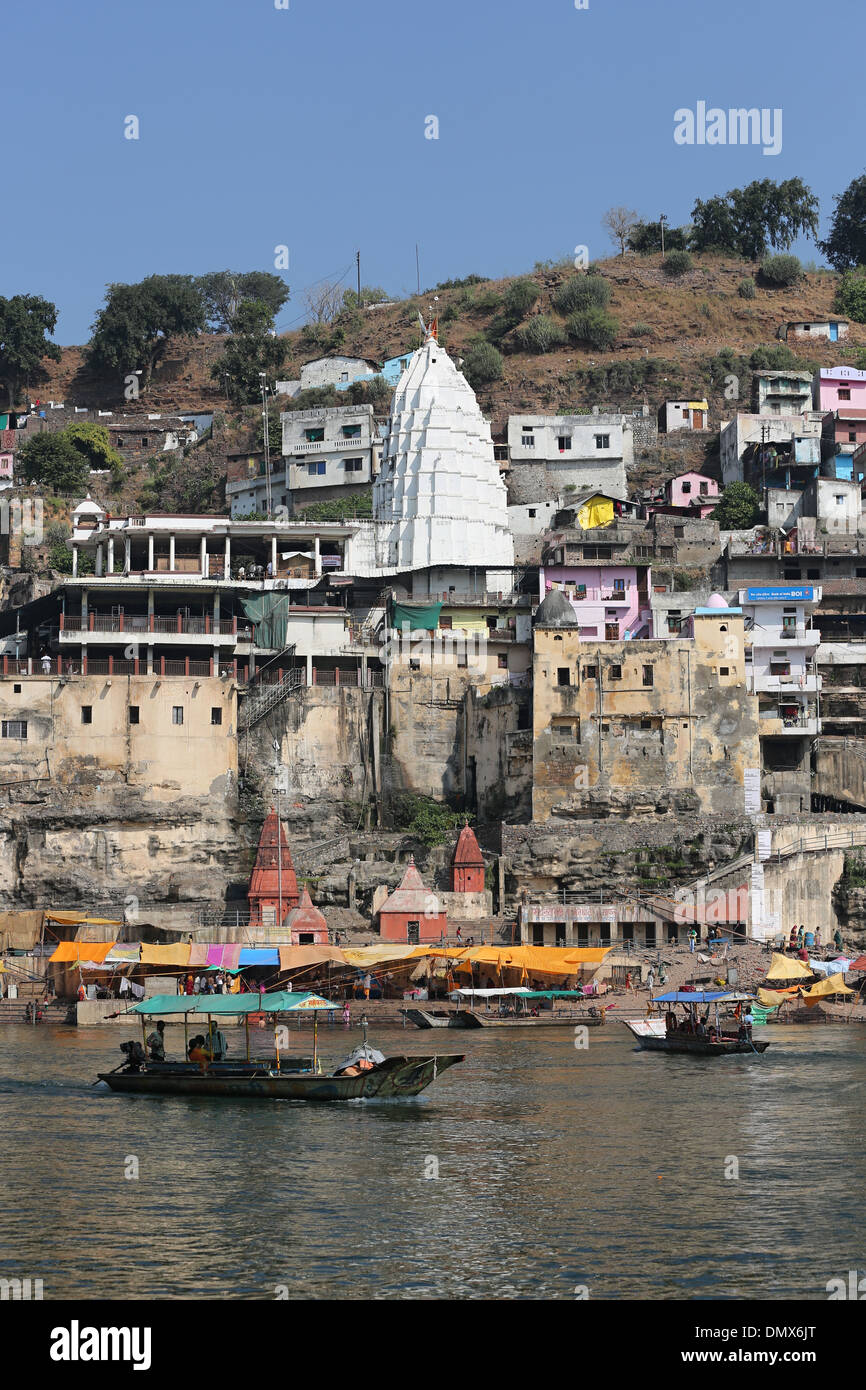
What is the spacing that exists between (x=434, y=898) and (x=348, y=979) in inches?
274

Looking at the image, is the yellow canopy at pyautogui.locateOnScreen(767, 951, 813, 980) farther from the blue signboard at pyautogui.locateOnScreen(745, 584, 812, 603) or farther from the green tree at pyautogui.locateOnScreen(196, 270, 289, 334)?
the green tree at pyautogui.locateOnScreen(196, 270, 289, 334)

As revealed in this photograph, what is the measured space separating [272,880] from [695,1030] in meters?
21.1

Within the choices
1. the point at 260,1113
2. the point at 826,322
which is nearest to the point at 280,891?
the point at 260,1113

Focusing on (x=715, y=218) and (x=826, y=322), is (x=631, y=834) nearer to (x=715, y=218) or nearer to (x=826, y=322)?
(x=826, y=322)

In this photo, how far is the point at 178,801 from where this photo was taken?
228 ft

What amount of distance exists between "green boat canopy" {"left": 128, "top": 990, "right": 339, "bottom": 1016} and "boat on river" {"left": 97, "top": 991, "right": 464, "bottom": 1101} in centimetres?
3

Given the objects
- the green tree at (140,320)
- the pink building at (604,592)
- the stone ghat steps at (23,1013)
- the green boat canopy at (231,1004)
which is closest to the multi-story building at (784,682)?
the pink building at (604,592)

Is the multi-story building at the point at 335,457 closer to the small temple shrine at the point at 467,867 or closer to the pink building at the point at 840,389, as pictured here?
the pink building at the point at 840,389

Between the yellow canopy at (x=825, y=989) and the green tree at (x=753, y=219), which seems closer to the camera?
the yellow canopy at (x=825, y=989)

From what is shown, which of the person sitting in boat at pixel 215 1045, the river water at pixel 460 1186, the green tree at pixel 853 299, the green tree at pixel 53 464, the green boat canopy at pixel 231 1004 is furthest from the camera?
the green tree at pixel 853 299

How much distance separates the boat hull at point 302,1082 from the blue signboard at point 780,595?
41322 millimetres

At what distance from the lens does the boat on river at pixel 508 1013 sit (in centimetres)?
5481

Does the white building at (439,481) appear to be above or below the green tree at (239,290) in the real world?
below

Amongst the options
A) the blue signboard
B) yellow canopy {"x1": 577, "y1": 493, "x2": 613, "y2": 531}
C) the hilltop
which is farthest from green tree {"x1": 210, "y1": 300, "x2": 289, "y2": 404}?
the blue signboard
